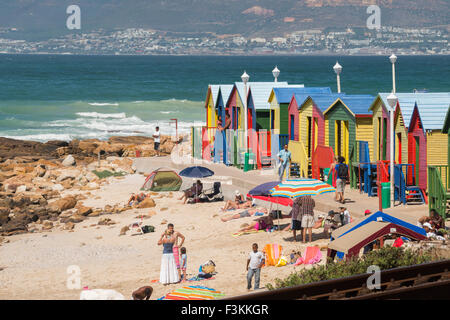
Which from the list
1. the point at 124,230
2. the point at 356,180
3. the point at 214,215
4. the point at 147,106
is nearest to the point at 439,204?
the point at 356,180

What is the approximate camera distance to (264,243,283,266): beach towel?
Result: 17.0 m

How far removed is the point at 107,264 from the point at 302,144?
28.6 ft

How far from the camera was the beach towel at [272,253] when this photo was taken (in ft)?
55.7

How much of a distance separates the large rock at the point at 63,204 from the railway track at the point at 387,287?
620 inches

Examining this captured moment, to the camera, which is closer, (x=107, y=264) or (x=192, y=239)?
(x=107, y=264)

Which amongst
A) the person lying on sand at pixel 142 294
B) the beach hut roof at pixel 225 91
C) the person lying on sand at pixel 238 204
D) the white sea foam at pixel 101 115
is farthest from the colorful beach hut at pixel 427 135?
the white sea foam at pixel 101 115

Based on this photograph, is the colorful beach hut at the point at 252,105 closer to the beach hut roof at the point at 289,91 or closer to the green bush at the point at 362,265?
the beach hut roof at the point at 289,91

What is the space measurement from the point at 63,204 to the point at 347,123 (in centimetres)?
919

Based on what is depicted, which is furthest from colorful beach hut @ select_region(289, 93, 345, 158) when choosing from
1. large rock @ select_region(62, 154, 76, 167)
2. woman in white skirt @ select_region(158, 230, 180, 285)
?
large rock @ select_region(62, 154, 76, 167)

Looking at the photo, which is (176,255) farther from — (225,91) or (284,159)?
(225,91)

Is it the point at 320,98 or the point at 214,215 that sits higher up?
the point at 320,98

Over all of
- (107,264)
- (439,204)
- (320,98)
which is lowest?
(107,264)
